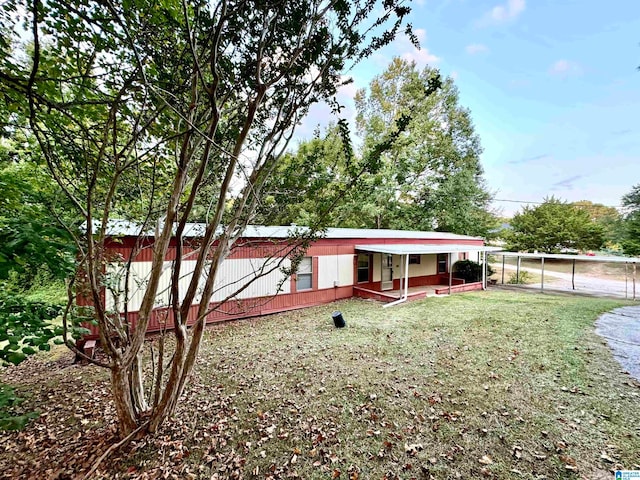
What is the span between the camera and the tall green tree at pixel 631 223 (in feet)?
61.6

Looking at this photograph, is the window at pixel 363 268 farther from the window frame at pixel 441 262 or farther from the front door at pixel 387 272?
the window frame at pixel 441 262

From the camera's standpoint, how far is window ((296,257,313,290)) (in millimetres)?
10398

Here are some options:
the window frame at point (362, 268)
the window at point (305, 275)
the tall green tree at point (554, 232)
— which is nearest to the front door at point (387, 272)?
the window frame at point (362, 268)

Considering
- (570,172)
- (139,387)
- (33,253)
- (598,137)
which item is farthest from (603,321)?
(570,172)

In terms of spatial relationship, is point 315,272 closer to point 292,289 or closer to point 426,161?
point 292,289

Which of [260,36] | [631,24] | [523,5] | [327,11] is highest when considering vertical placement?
[523,5]

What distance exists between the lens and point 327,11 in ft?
8.94

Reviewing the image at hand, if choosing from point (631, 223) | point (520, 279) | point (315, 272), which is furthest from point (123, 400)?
point (631, 223)

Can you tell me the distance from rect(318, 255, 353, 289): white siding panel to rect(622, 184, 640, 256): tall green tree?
21.8 meters

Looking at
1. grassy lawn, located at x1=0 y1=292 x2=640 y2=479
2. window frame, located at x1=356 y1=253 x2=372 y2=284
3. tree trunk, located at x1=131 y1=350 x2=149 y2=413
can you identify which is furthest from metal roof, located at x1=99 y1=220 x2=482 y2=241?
grassy lawn, located at x1=0 y1=292 x2=640 y2=479

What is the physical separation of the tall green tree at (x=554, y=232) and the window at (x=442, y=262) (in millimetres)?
12581

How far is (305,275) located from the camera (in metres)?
10.6

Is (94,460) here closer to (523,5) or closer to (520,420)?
(520,420)

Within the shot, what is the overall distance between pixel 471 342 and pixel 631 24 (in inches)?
344
